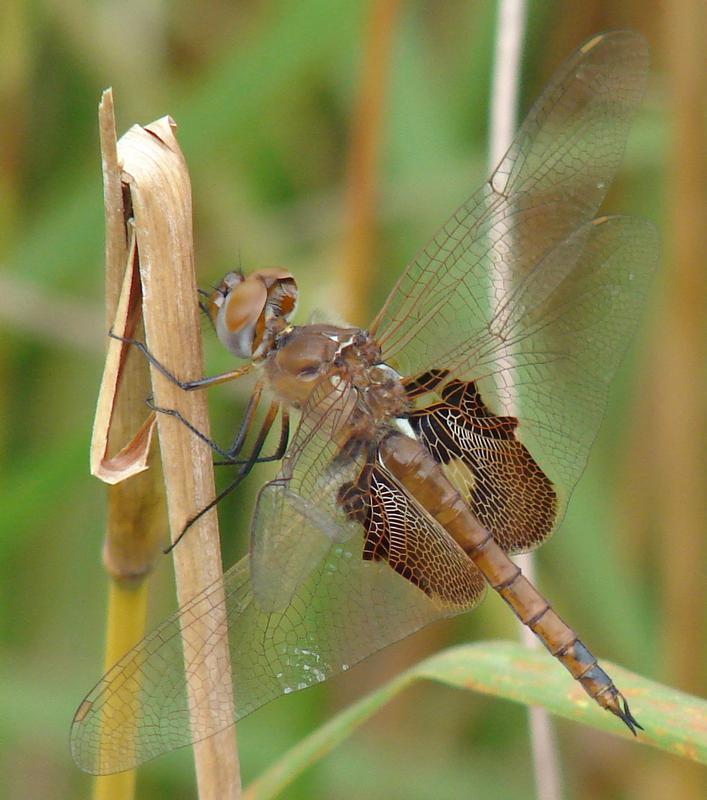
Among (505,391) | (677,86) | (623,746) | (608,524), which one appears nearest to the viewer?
(505,391)

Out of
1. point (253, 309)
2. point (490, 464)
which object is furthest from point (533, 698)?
point (253, 309)

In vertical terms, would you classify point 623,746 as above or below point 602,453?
below

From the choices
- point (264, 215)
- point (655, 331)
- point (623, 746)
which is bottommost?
point (623, 746)

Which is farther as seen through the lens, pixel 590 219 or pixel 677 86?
pixel 677 86

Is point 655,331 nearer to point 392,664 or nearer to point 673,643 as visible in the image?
point 673,643

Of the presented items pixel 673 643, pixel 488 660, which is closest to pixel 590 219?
pixel 488 660

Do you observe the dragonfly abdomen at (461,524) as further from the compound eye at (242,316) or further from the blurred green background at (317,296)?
the blurred green background at (317,296)

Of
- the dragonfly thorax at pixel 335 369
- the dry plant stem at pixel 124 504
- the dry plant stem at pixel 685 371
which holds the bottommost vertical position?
the dry plant stem at pixel 685 371

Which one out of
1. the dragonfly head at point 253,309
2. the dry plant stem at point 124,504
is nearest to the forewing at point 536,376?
the dragonfly head at point 253,309
